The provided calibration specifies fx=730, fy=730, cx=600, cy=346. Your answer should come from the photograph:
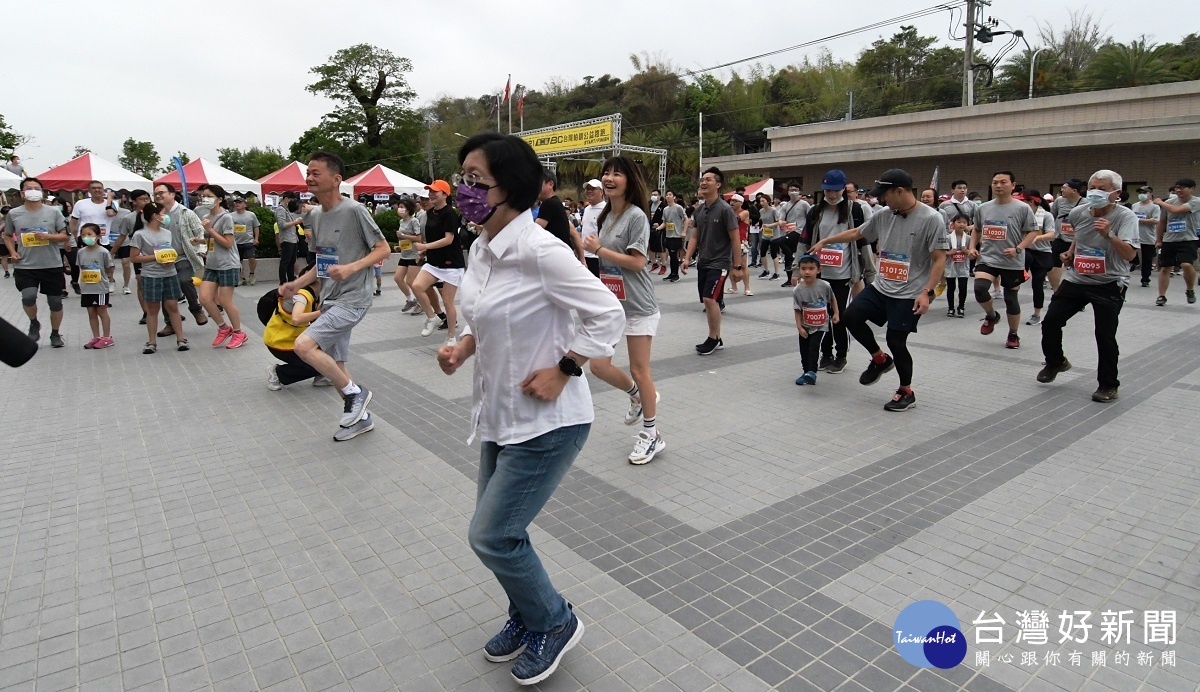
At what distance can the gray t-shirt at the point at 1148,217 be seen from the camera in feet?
37.3

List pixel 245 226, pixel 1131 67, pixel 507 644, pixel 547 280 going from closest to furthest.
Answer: pixel 547 280 < pixel 507 644 < pixel 245 226 < pixel 1131 67

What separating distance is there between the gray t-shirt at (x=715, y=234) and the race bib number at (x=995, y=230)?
3.06 m

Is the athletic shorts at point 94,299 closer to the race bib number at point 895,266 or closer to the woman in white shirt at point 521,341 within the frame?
the woman in white shirt at point 521,341

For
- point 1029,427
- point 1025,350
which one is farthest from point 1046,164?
point 1029,427

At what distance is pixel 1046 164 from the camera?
21.6 metres

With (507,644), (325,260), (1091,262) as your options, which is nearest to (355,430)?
(325,260)

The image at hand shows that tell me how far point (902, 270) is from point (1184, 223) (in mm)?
8540

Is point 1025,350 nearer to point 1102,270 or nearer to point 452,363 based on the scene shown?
point 1102,270

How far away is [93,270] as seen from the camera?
8.15 m

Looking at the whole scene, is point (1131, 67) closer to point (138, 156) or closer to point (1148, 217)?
point (1148, 217)

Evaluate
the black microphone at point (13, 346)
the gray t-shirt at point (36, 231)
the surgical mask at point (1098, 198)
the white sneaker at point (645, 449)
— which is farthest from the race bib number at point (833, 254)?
the gray t-shirt at point (36, 231)

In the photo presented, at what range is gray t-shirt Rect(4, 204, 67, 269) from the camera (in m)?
8.02

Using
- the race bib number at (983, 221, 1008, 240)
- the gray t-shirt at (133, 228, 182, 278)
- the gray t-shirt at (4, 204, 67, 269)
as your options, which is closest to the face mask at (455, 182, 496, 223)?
the gray t-shirt at (133, 228, 182, 278)

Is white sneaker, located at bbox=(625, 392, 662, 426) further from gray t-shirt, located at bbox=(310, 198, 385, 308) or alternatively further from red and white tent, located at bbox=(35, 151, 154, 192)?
red and white tent, located at bbox=(35, 151, 154, 192)
